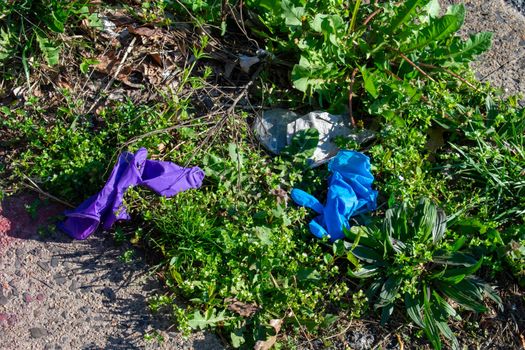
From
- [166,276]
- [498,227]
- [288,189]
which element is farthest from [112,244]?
[498,227]

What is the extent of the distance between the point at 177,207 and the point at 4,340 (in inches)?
Answer: 36.3

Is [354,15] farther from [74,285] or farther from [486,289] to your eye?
[74,285]

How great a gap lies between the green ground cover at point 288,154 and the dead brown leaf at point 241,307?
1cm

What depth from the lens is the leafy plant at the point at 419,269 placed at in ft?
10.3

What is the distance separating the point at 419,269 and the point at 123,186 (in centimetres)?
141

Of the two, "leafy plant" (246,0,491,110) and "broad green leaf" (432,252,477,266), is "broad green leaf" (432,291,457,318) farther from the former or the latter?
"leafy plant" (246,0,491,110)

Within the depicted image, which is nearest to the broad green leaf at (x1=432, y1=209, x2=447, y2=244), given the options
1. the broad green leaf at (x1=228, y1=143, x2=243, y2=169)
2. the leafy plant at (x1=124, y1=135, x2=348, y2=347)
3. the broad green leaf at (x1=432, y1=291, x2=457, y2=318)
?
the broad green leaf at (x1=432, y1=291, x2=457, y2=318)

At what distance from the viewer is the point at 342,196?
3359 mm

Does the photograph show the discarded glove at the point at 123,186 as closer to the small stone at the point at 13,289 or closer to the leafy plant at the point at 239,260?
the leafy plant at the point at 239,260

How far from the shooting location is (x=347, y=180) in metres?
3.43

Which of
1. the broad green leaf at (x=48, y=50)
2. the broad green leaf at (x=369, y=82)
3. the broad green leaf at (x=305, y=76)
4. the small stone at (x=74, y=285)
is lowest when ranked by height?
the small stone at (x=74, y=285)

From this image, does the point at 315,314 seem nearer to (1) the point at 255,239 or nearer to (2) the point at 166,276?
(1) the point at 255,239

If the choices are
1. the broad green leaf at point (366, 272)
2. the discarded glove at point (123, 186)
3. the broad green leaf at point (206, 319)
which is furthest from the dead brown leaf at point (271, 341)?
the discarded glove at point (123, 186)

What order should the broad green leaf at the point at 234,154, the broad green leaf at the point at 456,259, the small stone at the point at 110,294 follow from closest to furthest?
1. the small stone at the point at 110,294
2. the broad green leaf at the point at 456,259
3. the broad green leaf at the point at 234,154
